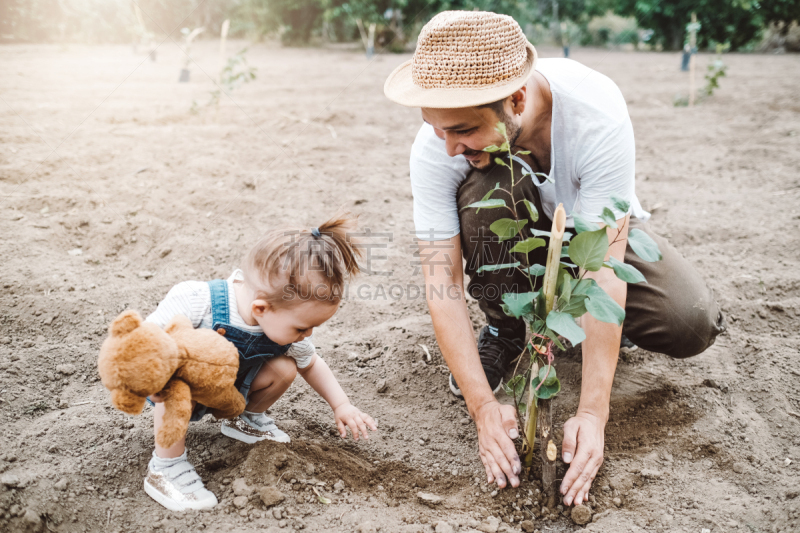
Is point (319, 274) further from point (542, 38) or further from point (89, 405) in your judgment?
point (542, 38)

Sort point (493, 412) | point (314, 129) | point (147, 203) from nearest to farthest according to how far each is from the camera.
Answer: point (493, 412), point (147, 203), point (314, 129)

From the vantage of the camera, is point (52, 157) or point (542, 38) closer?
point (52, 157)

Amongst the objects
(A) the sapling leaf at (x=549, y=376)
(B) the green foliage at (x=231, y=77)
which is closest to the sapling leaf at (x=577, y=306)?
(A) the sapling leaf at (x=549, y=376)

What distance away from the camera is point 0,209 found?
2.78m

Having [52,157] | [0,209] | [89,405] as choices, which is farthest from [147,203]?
[89,405]

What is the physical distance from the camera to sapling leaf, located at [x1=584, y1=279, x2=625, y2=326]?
119 centimetres

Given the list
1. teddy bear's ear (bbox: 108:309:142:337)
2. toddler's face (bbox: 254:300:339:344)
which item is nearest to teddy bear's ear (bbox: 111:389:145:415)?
teddy bear's ear (bbox: 108:309:142:337)

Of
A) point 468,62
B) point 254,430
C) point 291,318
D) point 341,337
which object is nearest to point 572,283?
point 468,62

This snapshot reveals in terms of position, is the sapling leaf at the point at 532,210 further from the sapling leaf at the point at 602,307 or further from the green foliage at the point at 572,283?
the sapling leaf at the point at 602,307

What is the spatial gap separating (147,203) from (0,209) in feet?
2.24

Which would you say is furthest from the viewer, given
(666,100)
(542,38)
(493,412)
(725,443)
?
(542,38)

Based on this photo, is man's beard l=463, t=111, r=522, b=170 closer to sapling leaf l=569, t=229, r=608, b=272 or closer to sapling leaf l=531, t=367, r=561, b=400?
sapling leaf l=569, t=229, r=608, b=272

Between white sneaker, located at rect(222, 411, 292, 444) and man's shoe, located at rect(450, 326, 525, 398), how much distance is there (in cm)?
65

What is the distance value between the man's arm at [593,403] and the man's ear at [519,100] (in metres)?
0.43
